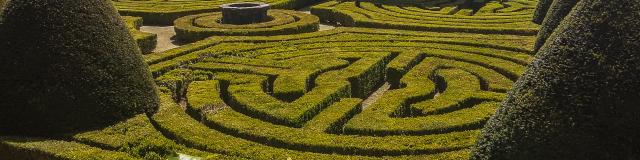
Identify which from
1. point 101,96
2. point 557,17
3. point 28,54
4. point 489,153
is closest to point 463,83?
point 557,17

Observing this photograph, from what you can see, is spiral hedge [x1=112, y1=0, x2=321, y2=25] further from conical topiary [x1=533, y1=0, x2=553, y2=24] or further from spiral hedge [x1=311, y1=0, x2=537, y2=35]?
conical topiary [x1=533, y1=0, x2=553, y2=24]

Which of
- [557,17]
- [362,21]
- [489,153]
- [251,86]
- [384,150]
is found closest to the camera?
[489,153]

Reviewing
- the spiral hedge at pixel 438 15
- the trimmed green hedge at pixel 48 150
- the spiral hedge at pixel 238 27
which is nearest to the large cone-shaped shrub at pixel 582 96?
the trimmed green hedge at pixel 48 150

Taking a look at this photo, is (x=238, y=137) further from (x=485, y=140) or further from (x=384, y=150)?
(x=485, y=140)

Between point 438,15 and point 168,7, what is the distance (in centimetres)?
1479

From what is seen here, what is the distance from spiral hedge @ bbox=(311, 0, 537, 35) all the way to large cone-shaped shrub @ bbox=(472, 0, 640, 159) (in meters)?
17.9

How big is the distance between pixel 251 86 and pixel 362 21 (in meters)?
13.1

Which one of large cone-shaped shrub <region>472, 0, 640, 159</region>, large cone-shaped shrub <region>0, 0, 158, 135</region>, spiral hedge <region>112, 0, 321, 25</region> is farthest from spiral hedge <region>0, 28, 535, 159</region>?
spiral hedge <region>112, 0, 321, 25</region>

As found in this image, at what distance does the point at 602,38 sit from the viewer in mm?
8766

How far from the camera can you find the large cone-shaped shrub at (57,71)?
12.7m

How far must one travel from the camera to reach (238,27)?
2806 cm

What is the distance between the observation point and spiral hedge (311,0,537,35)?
90.5 feet

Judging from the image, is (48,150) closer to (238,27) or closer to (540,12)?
(238,27)

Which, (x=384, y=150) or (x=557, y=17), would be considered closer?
(x=384, y=150)
